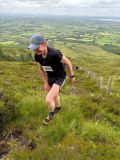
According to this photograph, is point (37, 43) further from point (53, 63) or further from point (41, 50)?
point (53, 63)

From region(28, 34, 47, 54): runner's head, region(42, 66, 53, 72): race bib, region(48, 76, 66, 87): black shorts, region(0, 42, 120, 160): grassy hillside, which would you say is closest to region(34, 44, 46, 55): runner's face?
region(28, 34, 47, 54): runner's head

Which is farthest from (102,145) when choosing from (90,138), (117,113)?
(117,113)

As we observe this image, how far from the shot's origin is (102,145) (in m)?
6.53

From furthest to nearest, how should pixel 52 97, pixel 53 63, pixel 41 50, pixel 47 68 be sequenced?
pixel 47 68
pixel 53 63
pixel 52 97
pixel 41 50

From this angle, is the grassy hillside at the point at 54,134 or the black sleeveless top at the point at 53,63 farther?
the black sleeveless top at the point at 53,63

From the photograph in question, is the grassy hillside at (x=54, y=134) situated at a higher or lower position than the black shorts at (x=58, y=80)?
lower

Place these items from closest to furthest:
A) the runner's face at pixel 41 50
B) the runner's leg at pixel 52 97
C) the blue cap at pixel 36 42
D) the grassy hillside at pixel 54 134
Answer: the grassy hillside at pixel 54 134
the blue cap at pixel 36 42
the runner's face at pixel 41 50
the runner's leg at pixel 52 97

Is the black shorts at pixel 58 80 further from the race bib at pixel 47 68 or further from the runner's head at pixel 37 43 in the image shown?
the runner's head at pixel 37 43

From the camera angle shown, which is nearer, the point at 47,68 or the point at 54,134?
the point at 54,134

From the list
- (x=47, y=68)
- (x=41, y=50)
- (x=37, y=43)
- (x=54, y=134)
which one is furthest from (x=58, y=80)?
(x=54, y=134)

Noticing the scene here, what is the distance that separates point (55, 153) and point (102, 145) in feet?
4.34

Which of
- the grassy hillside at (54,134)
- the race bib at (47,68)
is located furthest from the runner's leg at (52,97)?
the race bib at (47,68)

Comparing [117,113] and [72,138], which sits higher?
[72,138]

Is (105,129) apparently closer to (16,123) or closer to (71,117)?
(71,117)
